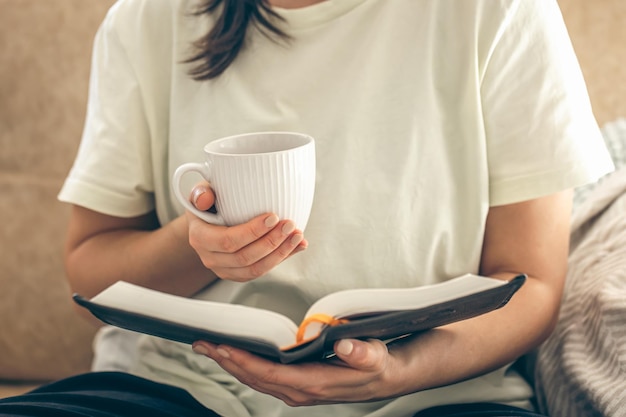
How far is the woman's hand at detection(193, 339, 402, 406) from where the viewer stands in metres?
0.63

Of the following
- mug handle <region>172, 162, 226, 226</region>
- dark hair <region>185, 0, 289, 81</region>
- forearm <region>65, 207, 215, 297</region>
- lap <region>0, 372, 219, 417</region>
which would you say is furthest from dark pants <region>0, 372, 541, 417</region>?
dark hair <region>185, 0, 289, 81</region>

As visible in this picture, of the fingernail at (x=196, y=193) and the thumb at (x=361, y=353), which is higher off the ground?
the fingernail at (x=196, y=193)

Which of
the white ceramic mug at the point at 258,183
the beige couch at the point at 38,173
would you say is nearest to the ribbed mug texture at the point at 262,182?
the white ceramic mug at the point at 258,183

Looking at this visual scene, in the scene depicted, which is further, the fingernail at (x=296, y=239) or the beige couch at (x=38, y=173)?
the beige couch at (x=38, y=173)

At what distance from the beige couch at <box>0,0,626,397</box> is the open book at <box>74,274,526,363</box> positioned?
616 millimetres

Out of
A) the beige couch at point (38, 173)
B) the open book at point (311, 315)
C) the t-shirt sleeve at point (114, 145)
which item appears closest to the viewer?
the open book at point (311, 315)

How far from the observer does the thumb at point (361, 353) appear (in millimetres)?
606

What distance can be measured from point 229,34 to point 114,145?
195mm

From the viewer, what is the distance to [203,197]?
663 millimetres

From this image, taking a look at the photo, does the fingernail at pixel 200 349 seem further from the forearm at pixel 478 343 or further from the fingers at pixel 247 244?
the forearm at pixel 478 343

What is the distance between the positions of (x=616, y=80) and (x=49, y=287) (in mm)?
966

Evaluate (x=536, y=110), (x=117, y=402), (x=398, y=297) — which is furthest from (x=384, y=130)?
(x=117, y=402)

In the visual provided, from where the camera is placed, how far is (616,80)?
3.67 feet

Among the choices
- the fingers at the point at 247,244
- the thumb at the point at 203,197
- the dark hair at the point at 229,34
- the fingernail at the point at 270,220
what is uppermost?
the dark hair at the point at 229,34
